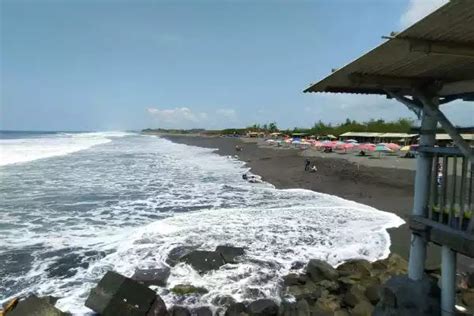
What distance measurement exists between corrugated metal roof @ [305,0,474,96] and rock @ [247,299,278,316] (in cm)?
390

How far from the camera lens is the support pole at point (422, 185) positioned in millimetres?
5574

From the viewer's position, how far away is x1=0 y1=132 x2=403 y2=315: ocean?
9.08 m

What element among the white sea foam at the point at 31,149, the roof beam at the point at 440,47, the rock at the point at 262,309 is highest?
the roof beam at the point at 440,47

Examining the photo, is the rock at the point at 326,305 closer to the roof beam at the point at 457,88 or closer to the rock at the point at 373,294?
the rock at the point at 373,294

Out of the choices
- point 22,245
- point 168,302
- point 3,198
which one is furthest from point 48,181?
point 168,302

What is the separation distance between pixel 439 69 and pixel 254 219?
1078 centimetres

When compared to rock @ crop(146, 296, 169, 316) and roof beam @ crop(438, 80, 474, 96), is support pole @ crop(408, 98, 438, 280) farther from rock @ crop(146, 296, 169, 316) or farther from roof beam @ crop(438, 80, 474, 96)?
rock @ crop(146, 296, 169, 316)

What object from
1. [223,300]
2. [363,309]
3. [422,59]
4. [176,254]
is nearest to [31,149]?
[176,254]

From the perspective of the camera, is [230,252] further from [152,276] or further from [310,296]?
[310,296]

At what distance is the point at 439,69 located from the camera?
4.85 m

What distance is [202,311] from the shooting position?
24.9ft

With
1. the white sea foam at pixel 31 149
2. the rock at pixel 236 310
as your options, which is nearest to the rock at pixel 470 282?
the rock at pixel 236 310

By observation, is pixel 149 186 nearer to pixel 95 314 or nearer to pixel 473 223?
pixel 95 314

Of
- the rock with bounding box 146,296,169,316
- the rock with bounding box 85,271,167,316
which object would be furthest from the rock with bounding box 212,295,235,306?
the rock with bounding box 85,271,167,316
